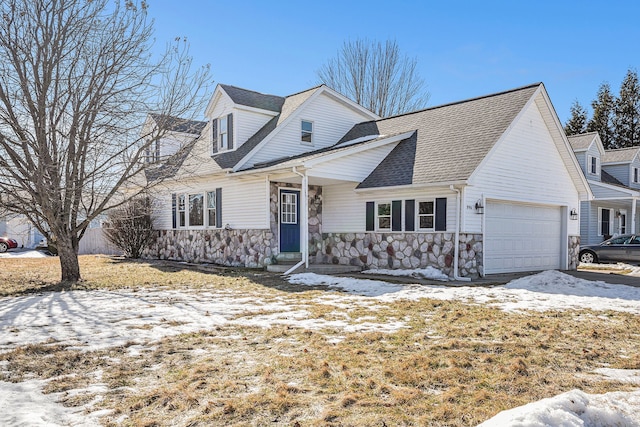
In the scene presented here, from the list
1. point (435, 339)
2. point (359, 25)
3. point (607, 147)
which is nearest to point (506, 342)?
point (435, 339)

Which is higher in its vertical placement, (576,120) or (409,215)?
(576,120)

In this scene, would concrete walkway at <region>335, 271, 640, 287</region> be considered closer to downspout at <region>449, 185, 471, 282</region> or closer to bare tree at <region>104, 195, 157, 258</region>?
downspout at <region>449, 185, 471, 282</region>

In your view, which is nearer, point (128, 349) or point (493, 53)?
point (128, 349)

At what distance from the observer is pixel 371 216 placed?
14.7 m

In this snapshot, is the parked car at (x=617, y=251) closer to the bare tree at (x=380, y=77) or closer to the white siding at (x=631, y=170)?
the white siding at (x=631, y=170)

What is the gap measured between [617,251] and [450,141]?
30.3 ft

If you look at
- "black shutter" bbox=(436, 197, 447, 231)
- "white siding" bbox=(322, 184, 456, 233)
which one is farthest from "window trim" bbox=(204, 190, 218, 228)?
"black shutter" bbox=(436, 197, 447, 231)

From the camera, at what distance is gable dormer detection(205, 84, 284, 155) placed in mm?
16891

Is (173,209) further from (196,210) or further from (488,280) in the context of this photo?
(488,280)

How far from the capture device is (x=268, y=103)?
17.9 metres

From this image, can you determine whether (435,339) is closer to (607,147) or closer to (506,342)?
(506,342)

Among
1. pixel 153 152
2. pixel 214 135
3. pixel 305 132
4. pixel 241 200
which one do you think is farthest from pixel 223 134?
pixel 153 152

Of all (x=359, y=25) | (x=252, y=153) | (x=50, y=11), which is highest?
(x=359, y=25)

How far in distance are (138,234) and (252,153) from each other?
7.53m
